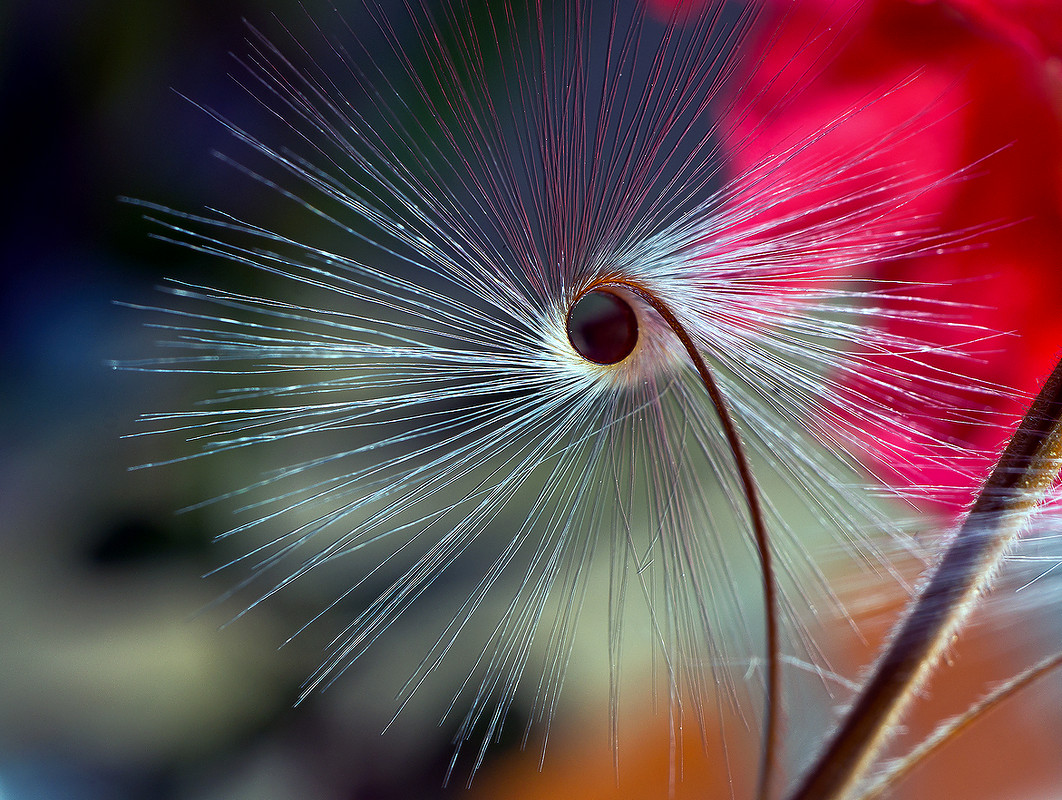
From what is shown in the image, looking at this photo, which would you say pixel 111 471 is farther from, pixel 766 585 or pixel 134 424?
pixel 766 585

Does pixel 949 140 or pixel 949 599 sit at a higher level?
pixel 949 140

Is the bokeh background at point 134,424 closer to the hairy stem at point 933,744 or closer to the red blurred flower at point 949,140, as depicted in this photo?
the red blurred flower at point 949,140

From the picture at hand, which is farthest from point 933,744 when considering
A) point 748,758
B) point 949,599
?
point 748,758

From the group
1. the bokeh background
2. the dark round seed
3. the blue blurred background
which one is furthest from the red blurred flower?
the blue blurred background

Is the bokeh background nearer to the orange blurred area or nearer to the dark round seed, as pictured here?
the orange blurred area

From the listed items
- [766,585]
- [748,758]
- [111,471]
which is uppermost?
[111,471]

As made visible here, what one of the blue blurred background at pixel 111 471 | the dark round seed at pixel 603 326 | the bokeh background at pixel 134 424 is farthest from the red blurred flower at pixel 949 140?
the blue blurred background at pixel 111 471
